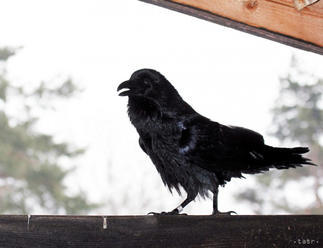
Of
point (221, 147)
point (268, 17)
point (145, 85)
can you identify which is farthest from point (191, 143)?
point (268, 17)

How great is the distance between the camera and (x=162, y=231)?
1.35 m

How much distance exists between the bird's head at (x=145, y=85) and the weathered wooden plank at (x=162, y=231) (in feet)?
1.95

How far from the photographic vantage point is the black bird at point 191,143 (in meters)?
1.84

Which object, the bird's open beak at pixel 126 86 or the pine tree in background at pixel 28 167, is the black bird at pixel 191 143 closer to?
the bird's open beak at pixel 126 86

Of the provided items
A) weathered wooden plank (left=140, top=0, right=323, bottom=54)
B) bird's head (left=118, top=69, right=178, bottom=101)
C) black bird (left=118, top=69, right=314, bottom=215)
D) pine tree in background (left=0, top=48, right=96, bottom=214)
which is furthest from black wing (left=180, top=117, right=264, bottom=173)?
pine tree in background (left=0, top=48, right=96, bottom=214)

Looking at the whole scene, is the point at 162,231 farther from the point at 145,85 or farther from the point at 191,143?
the point at 145,85

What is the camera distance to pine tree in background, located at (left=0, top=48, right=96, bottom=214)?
32.0 feet

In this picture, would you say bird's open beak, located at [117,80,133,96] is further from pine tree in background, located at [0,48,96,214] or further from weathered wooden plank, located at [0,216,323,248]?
pine tree in background, located at [0,48,96,214]

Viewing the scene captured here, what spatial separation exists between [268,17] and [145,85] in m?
0.50

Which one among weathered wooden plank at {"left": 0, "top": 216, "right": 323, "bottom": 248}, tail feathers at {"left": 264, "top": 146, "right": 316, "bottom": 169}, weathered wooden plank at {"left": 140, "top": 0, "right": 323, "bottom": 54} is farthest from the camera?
tail feathers at {"left": 264, "top": 146, "right": 316, "bottom": 169}

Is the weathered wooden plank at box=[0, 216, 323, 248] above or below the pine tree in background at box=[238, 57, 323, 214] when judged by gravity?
below

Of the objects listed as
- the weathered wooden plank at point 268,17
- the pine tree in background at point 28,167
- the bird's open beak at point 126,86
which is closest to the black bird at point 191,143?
the bird's open beak at point 126,86

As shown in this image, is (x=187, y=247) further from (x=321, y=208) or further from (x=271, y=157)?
(x=321, y=208)

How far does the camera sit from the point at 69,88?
433 inches
